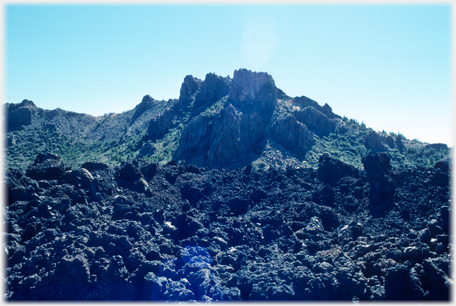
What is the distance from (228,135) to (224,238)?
24.8 m

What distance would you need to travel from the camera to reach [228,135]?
125ft

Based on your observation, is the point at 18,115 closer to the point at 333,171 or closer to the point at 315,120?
the point at 315,120

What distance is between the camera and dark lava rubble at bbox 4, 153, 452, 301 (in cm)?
1041

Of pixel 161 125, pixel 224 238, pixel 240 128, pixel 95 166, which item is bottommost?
pixel 224 238

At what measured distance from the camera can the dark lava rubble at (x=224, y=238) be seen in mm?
10406

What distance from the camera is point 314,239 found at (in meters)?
13.9

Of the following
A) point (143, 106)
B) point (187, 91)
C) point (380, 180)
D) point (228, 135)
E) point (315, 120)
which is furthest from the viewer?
point (143, 106)

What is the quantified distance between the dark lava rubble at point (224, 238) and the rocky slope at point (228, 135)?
17972mm

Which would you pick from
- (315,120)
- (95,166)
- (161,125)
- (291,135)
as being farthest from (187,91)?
(95,166)

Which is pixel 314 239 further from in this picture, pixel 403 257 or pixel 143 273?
pixel 143 273

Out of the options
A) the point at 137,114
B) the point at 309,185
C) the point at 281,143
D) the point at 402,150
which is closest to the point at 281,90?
the point at 281,143

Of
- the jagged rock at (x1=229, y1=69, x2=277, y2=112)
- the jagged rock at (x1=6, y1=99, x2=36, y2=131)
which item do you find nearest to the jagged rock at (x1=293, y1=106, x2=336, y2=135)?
the jagged rock at (x1=229, y1=69, x2=277, y2=112)

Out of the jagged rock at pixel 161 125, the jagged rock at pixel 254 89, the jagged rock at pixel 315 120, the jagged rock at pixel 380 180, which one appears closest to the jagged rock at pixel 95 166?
the jagged rock at pixel 380 180

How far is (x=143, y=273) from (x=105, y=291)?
1.26 metres
